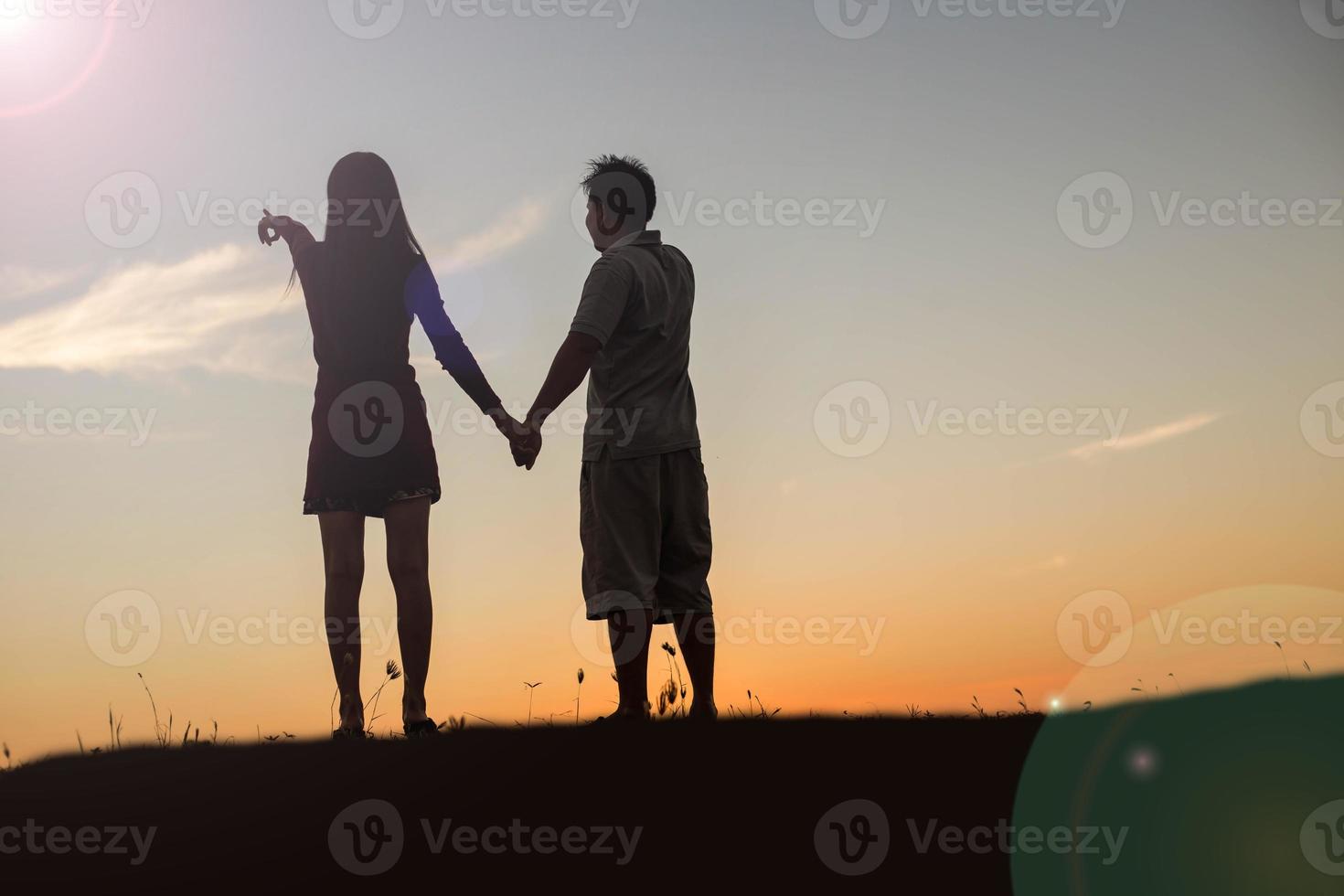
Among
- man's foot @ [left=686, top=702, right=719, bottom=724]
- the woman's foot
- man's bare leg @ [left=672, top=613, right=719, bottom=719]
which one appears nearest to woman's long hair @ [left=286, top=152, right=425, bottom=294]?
the woman's foot

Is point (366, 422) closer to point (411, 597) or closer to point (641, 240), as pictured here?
point (411, 597)

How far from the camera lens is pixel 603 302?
650cm

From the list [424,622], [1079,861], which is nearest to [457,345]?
[424,622]

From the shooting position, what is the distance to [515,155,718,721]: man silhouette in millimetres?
6480

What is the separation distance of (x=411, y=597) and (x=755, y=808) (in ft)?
8.05

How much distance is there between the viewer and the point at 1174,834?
4863mm

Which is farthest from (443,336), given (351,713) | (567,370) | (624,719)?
(624,719)

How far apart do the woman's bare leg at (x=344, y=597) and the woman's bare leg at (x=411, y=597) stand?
178 millimetres

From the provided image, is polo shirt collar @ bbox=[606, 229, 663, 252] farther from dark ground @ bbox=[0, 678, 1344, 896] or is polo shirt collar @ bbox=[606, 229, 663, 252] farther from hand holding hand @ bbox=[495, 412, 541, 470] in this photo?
dark ground @ bbox=[0, 678, 1344, 896]

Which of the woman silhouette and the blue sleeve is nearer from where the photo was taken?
the woman silhouette

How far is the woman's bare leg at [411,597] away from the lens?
6.60 m

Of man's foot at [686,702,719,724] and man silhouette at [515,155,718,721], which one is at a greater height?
man silhouette at [515,155,718,721]

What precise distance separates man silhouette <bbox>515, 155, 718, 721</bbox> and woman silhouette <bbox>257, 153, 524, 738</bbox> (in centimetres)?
77

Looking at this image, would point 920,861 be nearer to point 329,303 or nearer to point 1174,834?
point 1174,834
